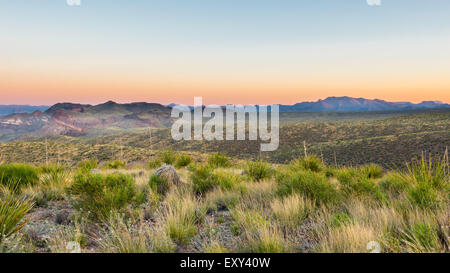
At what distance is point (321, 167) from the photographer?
34.8ft

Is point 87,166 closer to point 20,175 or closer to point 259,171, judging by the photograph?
point 20,175

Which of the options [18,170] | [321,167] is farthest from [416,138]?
[18,170]

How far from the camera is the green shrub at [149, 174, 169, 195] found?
22.8 ft

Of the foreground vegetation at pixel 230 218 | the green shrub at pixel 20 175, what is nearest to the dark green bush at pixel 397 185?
the foreground vegetation at pixel 230 218

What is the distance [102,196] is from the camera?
4.51 meters

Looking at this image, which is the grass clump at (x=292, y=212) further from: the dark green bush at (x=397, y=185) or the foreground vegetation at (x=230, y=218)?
the dark green bush at (x=397, y=185)

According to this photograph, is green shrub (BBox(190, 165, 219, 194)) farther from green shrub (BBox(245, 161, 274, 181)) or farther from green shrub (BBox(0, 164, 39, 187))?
green shrub (BBox(0, 164, 39, 187))

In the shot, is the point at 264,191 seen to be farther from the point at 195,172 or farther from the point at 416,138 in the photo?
the point at 416,138

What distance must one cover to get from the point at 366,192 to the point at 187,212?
3.97m

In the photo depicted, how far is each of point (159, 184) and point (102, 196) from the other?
2765mm

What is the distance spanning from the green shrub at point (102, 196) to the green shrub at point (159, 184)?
66.4 inches

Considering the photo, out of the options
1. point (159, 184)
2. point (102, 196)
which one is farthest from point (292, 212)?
point (159, 184)

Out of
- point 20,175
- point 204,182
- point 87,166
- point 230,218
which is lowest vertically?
point 87,166

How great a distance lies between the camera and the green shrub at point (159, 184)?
694 centimetres
